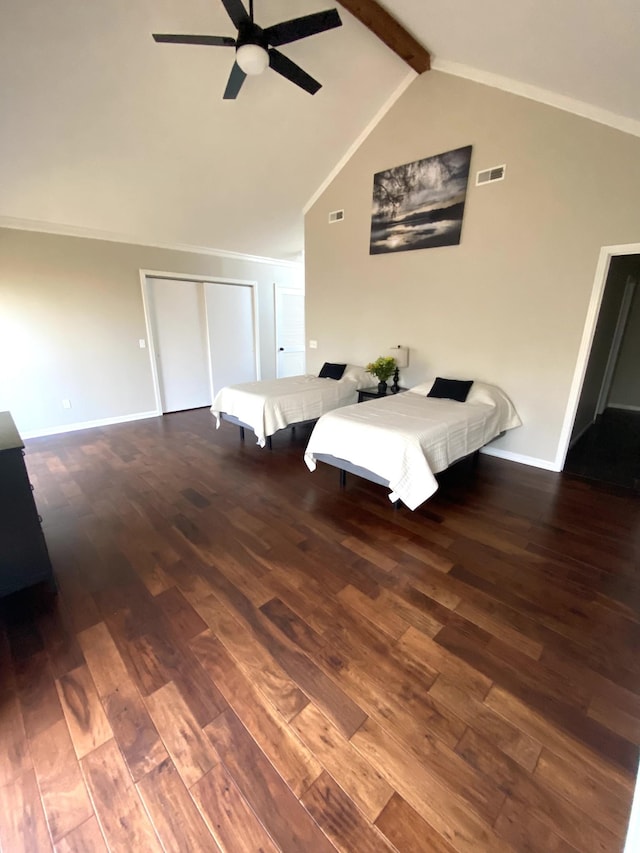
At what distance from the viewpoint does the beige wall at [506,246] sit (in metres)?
3.07

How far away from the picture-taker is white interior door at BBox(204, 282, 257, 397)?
6.04 m

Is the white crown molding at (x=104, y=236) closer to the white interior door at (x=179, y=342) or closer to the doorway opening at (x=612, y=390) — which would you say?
the white interior door at (x=179, y=342)

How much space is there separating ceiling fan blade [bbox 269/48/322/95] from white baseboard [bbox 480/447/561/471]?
3708 millimetres

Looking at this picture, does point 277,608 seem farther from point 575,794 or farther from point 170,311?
point 170,311

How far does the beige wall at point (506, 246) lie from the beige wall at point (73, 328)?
3.16m

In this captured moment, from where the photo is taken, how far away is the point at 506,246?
356 cm

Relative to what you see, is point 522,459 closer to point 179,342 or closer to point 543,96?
point 543,96

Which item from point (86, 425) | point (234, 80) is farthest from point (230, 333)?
point (234, 80)

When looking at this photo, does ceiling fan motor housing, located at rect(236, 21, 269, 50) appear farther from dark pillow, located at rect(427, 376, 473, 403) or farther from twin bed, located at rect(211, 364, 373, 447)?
dark pillow, located at rect(427, 376, 473, 403)

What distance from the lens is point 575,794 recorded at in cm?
117

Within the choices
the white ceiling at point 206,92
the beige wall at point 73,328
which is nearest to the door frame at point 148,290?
the beige wall at point 73,328

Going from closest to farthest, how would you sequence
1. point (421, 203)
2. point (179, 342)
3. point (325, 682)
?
point (325, 682)
point (421, 203)
point (179, 342)

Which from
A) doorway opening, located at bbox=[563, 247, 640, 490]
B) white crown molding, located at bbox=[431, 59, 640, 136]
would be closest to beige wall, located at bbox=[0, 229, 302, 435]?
white crown molding, located at bbox=[431, 59, 640, 136]

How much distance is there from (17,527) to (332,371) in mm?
3726
